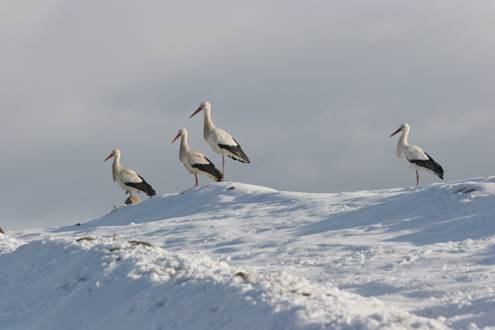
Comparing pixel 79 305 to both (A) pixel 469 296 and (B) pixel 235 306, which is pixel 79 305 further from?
(A) pixel 469 296

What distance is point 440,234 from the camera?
16.8 meters

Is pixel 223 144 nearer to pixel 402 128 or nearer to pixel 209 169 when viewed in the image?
pixel 209 169

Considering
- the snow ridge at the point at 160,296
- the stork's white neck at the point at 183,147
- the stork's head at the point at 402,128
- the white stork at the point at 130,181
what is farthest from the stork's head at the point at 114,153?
the snow ridge at the point at 160,296

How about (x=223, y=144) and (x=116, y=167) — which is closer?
(x=223, y=144)

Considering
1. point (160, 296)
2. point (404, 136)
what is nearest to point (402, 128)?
point (404, 136)

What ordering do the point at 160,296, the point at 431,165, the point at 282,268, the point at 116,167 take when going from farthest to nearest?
the point at 116,167, the point at 431,165, the point at 282,268, the point at 160,296

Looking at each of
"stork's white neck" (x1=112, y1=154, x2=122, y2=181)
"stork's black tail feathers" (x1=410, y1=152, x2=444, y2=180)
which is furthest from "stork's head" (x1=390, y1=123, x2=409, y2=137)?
"stork's white neck" (x1=112, y1=154, x2=122, y2=181)

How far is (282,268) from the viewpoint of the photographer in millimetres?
14305

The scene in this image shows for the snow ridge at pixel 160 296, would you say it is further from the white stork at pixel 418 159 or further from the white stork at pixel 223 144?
the white stork at pixel 418 159

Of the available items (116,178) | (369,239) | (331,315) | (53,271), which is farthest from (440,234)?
(116,178)

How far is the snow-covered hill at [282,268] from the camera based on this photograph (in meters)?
9.99

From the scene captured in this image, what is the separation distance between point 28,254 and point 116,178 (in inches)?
634

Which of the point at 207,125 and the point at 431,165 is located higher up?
the point at 207,125

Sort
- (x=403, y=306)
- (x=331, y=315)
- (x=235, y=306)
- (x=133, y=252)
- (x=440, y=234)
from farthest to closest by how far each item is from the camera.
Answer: (x=440, y=234), (x=133, y=252), (x=403, y=306), (x=235, y=306), (x=331, y=315)
